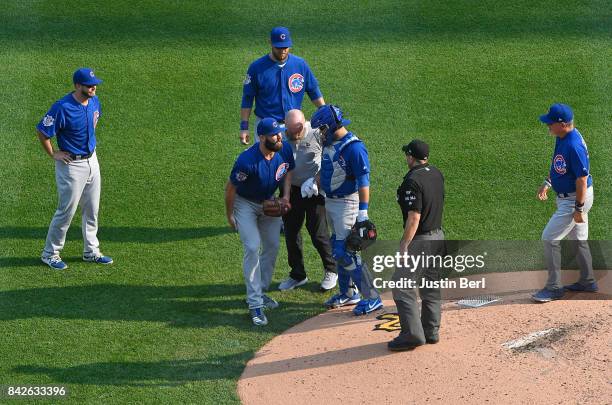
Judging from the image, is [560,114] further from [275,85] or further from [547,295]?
[275,85]

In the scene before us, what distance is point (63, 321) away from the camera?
7.62 metres

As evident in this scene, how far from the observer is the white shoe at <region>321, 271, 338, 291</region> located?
8.17 m

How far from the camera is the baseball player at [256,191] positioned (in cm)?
742

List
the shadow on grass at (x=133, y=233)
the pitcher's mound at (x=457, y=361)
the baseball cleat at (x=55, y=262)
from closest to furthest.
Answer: the pitcher's mound at (x=457, y=361)
the baseball cleat at (x=55, y=262)
the shadow on grass at (x=133, y=233)

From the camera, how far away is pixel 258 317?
7590 mm

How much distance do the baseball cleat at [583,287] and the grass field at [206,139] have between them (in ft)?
3.27

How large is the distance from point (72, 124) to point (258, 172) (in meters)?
1.84

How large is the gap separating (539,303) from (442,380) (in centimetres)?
150

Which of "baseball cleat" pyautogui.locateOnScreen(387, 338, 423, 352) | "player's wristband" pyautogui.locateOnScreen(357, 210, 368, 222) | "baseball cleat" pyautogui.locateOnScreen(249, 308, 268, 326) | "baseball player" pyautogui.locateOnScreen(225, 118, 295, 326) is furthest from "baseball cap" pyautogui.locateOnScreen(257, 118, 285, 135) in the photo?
"baseball cleat" pyautogui.locateOnScreen(387, 338, 423, 352)

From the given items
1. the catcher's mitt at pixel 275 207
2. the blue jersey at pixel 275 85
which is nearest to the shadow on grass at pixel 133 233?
the blue jersey at pixel 275 85

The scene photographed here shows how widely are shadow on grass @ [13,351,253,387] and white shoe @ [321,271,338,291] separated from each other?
1300 millimetres

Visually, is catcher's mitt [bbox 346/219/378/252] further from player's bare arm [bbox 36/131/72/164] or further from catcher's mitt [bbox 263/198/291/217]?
player's bare arm [bbox 36/131/72/164]

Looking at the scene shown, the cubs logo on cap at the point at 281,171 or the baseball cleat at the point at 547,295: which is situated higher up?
the cubs logo on cap at the point at 281,171

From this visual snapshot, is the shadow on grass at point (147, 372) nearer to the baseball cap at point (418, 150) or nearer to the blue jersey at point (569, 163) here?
the baseball cap at point (418, 150)
